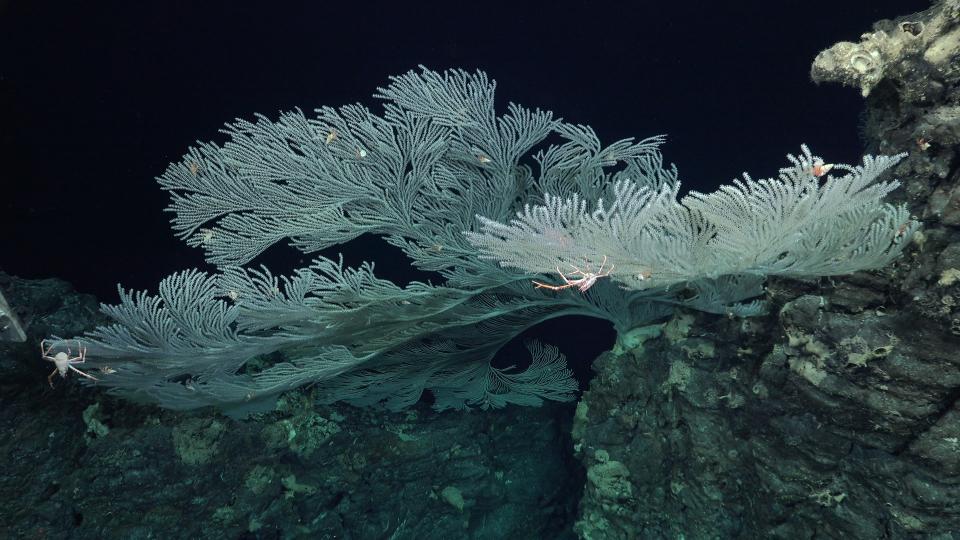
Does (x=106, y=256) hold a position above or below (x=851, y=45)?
below

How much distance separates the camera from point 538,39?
17.4ft

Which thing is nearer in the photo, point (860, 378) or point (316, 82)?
point (860, 378)

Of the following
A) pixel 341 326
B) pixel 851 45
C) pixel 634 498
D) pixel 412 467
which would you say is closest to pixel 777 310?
pixel 851 45

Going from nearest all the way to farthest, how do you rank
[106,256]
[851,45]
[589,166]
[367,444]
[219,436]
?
[851,45] → [589,166] → [219,436] → [367,444] → [106,256]

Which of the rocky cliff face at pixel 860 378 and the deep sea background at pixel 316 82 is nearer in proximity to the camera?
the rocky cliff face at pixel 860 378

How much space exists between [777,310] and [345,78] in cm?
434

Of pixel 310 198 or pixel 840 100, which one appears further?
pixel 840 100

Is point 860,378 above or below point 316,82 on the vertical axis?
below

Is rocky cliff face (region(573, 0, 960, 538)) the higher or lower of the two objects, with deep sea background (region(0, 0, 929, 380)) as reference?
lower

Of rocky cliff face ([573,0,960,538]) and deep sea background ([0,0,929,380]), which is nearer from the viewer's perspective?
rocky cliff face ([573,0,960,538])

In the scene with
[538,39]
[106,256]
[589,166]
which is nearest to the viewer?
[589,166]

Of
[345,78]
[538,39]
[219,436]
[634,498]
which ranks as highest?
[538,39]

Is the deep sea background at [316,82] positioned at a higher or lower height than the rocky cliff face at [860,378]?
higher

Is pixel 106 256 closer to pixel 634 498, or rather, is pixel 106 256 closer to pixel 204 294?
pixel 204 294
